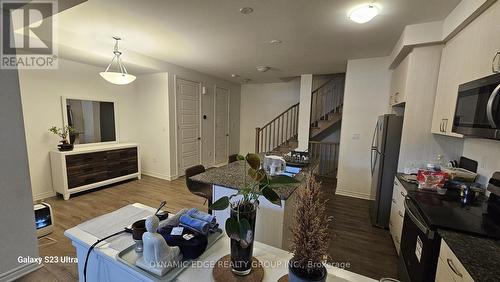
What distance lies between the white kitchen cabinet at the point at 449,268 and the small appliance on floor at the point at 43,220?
3.72 m

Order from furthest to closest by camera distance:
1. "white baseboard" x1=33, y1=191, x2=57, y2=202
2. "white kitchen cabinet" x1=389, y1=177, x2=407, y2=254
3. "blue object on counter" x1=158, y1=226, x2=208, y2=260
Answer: "white baseboard" x1=33, y1=191, x2=57, y2=202
"white kitchen cabinet" x1=389, y1=177, x2=407, y2=254
"blue object on counter" x1=158, y1=226, x2=208, y2=260

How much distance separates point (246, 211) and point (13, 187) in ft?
7.57

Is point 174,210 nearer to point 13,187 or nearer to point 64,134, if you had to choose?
point 13,187

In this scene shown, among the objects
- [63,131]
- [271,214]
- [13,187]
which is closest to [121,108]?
[63,131]

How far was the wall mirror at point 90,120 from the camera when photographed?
3.76 meters

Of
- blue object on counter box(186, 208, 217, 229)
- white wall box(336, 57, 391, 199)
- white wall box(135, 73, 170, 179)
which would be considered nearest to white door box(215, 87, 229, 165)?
white wall box(135, 73, 170, 179)

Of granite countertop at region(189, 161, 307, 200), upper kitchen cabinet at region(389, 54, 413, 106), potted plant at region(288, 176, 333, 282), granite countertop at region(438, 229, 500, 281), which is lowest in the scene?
granite countertop at region(438, 229, 500, 281)

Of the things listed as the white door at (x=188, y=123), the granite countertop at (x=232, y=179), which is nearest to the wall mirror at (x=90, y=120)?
the white door at (x=188, y=123)

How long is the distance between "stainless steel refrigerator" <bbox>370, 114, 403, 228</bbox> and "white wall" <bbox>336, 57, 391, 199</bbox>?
1.04 meters

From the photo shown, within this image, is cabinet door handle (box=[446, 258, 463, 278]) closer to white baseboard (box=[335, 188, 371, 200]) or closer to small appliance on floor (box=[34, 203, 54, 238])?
→ white baseboard (box=[335, 188, 371, 200])

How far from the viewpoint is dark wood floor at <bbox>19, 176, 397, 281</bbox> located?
2.04m

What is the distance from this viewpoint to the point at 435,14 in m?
2.14

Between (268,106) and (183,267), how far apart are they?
6.00m

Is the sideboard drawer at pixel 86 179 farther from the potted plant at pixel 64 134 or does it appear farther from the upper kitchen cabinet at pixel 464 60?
the upper kitchen cabinet at pixel 464 60
